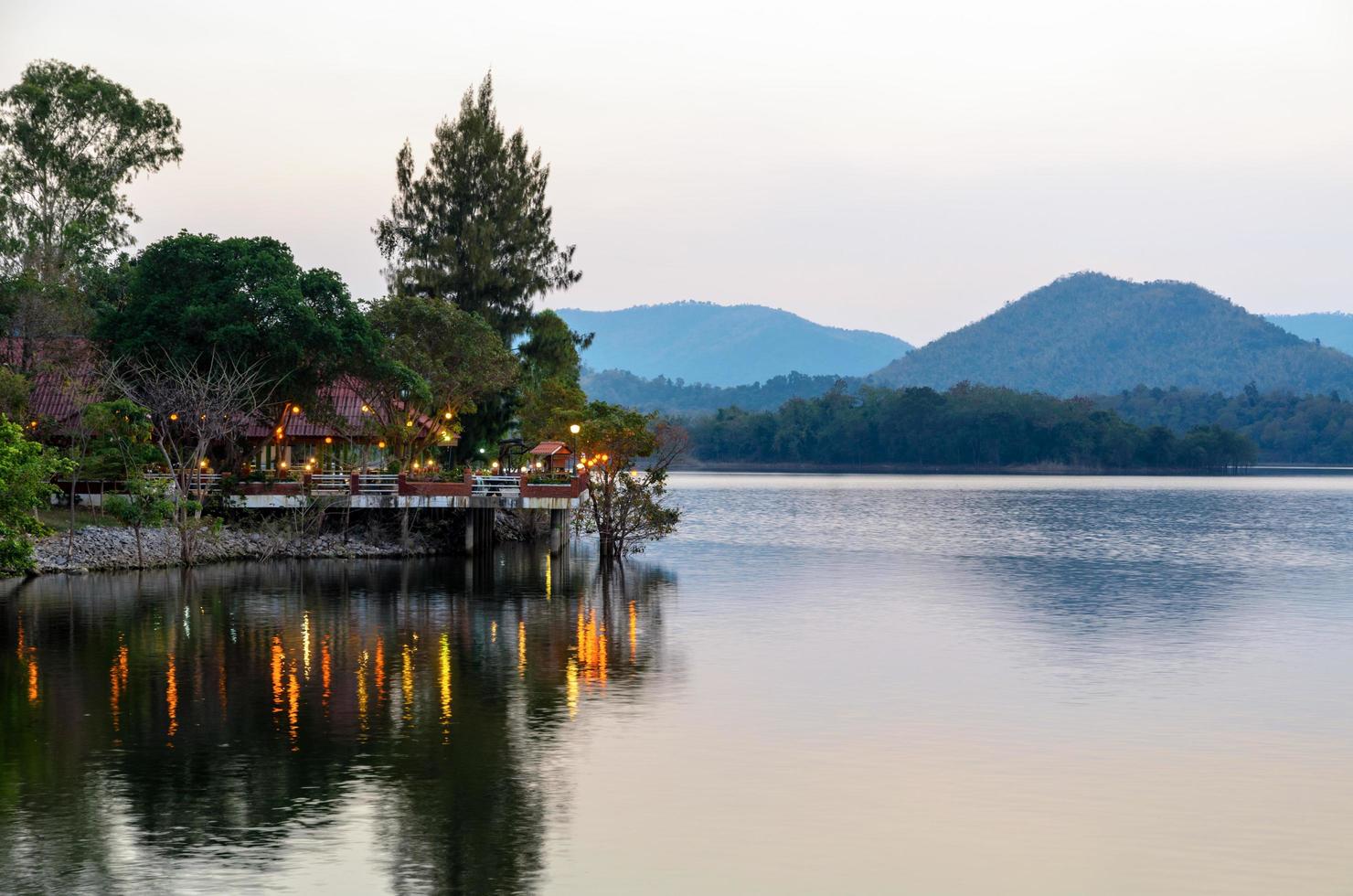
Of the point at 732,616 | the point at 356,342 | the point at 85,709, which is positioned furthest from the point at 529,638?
the point at 356,342

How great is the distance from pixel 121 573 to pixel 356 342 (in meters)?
13.5

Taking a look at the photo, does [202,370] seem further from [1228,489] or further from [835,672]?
[1228,489]

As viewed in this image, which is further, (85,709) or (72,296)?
(72,296)

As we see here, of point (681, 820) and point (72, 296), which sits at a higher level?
point (72, 296)

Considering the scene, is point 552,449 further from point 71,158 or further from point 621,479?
point 71,158

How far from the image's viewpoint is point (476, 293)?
2886 inches

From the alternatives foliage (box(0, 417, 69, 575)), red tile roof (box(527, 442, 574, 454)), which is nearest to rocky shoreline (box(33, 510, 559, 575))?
foliage (box(0, 417, 69, 575))

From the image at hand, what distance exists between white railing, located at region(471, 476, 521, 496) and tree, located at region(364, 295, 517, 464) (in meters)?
5.77

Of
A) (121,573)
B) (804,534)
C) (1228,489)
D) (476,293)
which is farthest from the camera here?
(1228,489)

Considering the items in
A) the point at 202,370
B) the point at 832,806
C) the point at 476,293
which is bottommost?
the point at 832,806

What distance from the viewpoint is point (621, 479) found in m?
59.2

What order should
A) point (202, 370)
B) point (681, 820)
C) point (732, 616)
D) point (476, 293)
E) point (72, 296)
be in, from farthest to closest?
point (476, 293) → point (72, 296) → point (202, 370) → point (732, 616) → point (681, 820)

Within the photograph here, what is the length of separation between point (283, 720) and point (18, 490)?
63.8ft

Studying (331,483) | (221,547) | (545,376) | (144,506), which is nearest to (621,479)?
(331,483)
